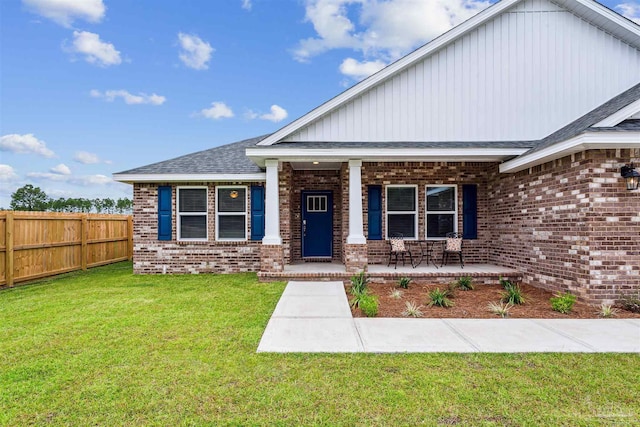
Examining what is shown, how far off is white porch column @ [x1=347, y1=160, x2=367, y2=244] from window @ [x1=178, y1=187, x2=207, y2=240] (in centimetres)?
429

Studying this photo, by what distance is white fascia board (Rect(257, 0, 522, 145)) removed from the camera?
8.44 meters

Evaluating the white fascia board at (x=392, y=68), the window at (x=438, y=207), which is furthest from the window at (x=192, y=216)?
the window at (x=438, y=207)

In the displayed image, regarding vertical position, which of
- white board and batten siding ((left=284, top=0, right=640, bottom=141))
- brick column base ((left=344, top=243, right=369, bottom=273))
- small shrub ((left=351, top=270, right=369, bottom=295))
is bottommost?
small shrub ((left=351, top=270, right=369, bottom=295))

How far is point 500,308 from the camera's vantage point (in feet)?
18.6

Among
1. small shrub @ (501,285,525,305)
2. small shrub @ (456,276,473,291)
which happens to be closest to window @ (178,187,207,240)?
small shrub @ (456,276,473,291)

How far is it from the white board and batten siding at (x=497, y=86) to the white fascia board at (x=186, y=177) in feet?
5.75

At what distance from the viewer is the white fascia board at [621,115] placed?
20.4 ft

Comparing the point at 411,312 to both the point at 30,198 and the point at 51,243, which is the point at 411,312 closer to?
the point at 51,243

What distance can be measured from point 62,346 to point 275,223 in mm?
5004

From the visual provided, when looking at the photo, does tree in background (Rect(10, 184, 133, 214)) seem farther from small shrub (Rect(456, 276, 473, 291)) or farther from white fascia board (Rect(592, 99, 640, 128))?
white fascia board (Rect(592, 99, 640, 128))

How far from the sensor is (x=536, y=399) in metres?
2.94

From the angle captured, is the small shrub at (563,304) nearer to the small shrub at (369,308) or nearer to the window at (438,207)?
the small shrub at (369,308)

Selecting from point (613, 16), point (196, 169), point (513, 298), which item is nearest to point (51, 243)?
point (196, 169)

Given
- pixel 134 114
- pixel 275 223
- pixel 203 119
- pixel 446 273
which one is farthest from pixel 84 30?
pixel 446 273
